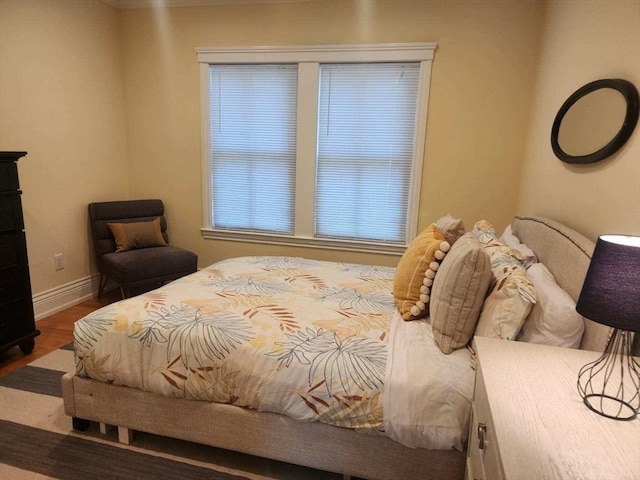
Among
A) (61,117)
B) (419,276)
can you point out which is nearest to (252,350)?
(419,276)

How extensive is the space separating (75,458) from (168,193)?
2784 mm

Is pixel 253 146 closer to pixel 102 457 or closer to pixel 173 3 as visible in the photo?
pixel 173 3

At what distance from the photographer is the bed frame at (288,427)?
4.88 ft

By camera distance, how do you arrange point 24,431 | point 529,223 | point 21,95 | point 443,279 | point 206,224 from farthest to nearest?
point 206,224
point 21,95
point 529,223
point 24,431
point 443,279

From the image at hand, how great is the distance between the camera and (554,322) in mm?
1396

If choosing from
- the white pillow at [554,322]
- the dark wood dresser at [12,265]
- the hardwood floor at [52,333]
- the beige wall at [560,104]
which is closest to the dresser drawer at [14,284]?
the dark wood dresser at [12,265]

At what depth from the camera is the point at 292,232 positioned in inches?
153

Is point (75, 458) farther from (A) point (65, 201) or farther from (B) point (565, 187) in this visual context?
(B) point (565, 187)

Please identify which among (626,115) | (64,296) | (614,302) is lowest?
(64,296)

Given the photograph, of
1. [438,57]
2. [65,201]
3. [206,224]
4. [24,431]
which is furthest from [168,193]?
[438,57]

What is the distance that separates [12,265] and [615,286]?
9.85 ft

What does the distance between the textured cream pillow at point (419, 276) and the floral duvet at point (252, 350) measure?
0.11 meters

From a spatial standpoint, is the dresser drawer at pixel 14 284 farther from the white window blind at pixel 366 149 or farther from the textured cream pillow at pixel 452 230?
the textured cream pillow at pixel 452 230

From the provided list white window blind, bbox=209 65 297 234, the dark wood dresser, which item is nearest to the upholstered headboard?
white window blind, bbox=209 65 297 234
